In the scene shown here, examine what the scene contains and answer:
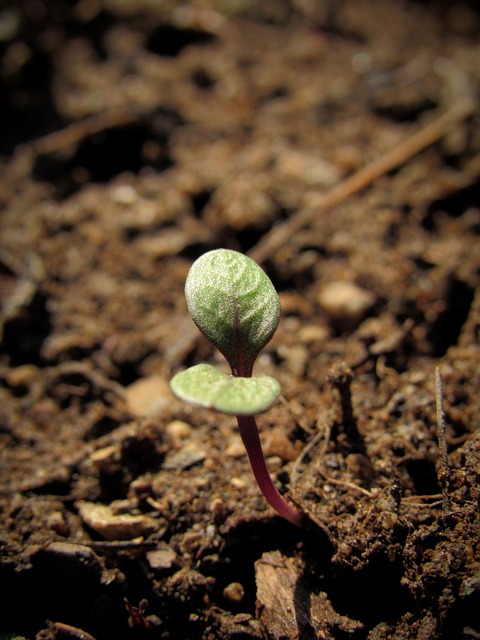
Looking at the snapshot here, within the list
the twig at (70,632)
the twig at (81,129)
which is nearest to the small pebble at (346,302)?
the twig at (70,632)

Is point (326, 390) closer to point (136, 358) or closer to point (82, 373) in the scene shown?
point (136, 358)

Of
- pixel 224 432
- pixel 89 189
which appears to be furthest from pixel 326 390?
pixel 89 189

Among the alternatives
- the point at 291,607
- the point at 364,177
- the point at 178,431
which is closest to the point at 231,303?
the point at 178,431

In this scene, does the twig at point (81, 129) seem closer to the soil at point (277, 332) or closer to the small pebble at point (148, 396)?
the soil at point (277, 332)

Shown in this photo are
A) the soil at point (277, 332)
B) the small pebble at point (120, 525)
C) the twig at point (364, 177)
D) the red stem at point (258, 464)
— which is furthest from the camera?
the twig at point (364, 177)

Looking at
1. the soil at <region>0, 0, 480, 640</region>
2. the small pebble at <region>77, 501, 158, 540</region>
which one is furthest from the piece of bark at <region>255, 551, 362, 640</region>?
the small pebble at <region>77, 501, 158, 540</region>

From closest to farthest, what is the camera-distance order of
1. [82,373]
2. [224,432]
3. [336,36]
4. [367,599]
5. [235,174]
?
[367,599] < [224,432] < [82,373] < [235,174] < [336,36]

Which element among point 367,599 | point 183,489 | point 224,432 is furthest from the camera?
point 224,432

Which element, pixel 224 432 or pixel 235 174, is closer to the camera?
pixel 224 432
